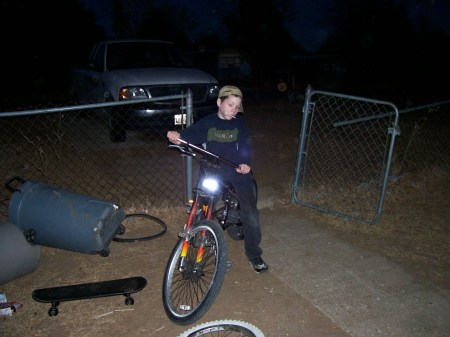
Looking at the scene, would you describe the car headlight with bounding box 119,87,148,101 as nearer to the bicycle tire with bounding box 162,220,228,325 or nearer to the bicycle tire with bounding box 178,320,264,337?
the bicycle tire with bounding box 162,220,228,325

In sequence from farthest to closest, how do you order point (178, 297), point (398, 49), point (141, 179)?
point (398, 49) < point (141, 179) < point (178, 297)

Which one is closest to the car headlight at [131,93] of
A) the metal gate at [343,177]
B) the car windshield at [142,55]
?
the car windshield at [142,55]

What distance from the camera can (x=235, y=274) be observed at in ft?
11.5

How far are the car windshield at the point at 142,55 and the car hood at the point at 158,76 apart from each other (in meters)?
0.37

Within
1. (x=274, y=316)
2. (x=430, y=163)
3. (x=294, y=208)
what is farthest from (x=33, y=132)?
(x=430, y=163)

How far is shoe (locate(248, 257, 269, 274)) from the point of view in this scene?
11.4 feet

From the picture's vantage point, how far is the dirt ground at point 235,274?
2.88 meters

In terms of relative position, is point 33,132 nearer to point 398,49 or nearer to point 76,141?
point 76,141

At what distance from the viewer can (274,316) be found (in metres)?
2.98

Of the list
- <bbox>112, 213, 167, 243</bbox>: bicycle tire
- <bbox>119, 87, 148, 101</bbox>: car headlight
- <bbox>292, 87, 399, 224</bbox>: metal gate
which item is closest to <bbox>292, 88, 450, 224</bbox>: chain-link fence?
<bbox>292, 87, 399, 224</bbox>: metal gate

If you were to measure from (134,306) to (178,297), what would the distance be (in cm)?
35

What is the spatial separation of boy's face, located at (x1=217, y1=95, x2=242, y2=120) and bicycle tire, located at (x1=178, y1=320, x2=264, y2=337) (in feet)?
5.23

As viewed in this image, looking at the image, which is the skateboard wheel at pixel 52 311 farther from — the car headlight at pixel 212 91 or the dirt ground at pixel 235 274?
the car headlight at pixel 212 91

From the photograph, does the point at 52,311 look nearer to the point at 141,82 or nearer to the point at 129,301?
the point at 129,301
